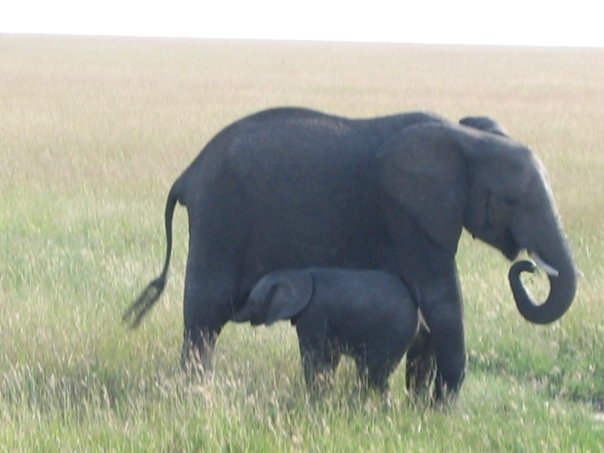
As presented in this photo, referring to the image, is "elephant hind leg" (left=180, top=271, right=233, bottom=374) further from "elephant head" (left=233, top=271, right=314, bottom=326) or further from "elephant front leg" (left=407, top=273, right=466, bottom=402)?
"elephant front leg" (left=407, top=273, right=466, bottom=402)

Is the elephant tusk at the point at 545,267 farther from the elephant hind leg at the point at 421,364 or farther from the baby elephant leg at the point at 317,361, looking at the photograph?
the baby elephant leg at the point at 317,361

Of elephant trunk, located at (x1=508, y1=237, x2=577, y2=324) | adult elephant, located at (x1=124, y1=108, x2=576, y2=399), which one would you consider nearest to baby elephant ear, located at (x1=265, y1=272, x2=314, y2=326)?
adult elephant, located at (x1=124, y1=108, x2=576, y2=399)

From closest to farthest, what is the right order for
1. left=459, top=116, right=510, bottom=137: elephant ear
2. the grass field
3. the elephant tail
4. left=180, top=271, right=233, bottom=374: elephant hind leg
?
the grass field → left=459, top=116, right=510, bottom=137: elephant ear → left=180, top=271, right=233, bottom=374: elephant hind leg → the elephant tail

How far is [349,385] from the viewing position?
548 centimetres

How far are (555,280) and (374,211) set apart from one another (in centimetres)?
78

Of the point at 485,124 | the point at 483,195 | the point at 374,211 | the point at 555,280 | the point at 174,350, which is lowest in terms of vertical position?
the point at 174,350

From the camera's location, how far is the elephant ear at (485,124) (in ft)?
17.9

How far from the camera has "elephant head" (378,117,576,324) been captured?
→ 5.09 m

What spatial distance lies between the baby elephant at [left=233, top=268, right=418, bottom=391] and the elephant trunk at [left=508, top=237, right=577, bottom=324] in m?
0.46

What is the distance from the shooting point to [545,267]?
4.96 metres

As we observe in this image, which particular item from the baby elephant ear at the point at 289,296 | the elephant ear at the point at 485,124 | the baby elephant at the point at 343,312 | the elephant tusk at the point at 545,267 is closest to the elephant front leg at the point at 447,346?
the baby elephant at the point at 343,312

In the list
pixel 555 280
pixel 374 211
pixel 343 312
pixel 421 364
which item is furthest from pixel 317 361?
pixel 555 280

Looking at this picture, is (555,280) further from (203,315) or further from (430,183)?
(203,315)

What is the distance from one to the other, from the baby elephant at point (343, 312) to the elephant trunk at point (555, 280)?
0.46 metres
